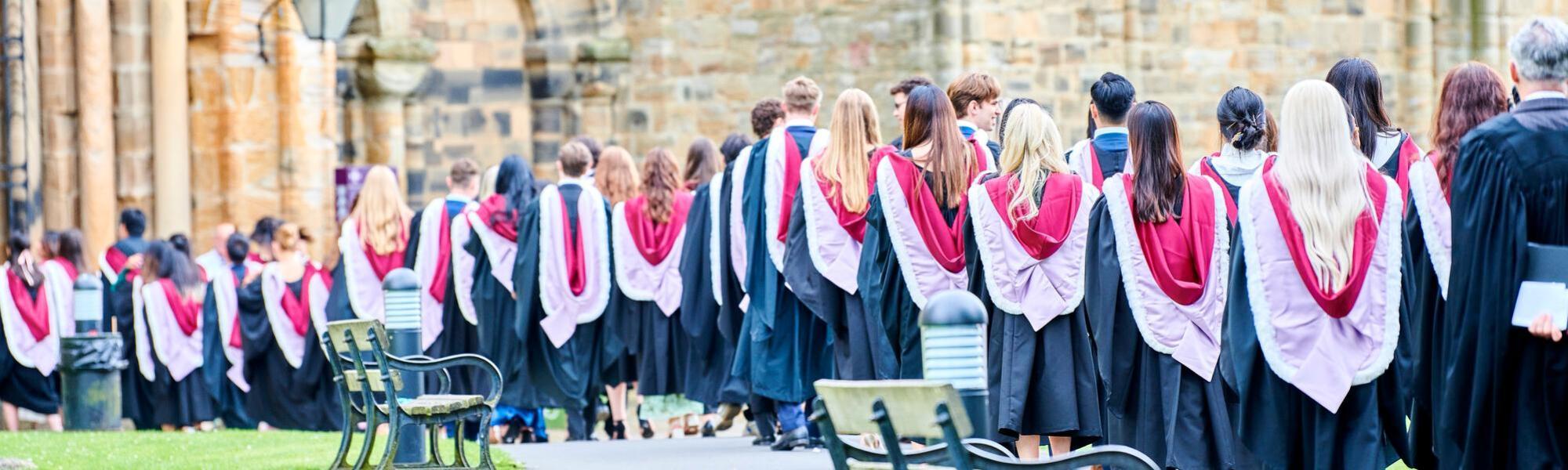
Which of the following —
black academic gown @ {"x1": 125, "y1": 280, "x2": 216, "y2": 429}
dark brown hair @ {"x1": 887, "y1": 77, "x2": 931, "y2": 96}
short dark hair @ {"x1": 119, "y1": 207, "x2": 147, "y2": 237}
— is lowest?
black academic gown @ {"x1": 125, "y1": 280, "x2": 216, "y2": 429}

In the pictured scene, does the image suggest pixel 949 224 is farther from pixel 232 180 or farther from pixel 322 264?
pixel 232 180

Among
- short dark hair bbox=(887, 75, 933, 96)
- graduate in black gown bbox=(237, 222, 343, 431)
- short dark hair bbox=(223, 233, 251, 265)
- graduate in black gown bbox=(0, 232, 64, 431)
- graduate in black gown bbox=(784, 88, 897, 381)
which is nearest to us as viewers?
graduate in black gown bbox=(784, 88, 897, 381)

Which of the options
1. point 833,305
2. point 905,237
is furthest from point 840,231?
point 905,237

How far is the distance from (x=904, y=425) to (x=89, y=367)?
9.47 meters

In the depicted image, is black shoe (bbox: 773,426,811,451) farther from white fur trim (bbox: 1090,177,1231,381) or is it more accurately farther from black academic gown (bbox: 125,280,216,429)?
black academic gown (bbox: 125,280,216,429)

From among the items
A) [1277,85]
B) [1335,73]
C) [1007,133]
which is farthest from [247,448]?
[1277,85]

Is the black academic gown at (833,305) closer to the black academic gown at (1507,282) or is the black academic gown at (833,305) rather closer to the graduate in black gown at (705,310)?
the graduate in black gown at (705,310)

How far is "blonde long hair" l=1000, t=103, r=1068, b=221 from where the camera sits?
26.9 ft

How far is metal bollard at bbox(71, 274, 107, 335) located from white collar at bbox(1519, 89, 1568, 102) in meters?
9.45

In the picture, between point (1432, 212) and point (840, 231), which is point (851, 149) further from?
point (1432, 212)

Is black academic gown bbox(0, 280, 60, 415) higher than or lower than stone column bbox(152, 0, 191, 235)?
lower

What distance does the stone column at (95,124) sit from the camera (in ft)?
53.2

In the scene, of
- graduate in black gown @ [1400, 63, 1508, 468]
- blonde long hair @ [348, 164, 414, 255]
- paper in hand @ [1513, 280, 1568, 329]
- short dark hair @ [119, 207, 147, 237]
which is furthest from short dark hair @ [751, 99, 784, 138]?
short dark hair @ [119, 207, 147, 237]

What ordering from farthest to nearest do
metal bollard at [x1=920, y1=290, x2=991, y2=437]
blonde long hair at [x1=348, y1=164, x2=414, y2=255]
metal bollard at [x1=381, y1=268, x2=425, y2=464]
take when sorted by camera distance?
blonde long hair at [x1=348, y1=164, x2=414, y2=255], metal bollard at [x1=381, y1=268, x2=425, y2=464], metal bollard at [x1=920, y1=290, x2=991, y2=437]
